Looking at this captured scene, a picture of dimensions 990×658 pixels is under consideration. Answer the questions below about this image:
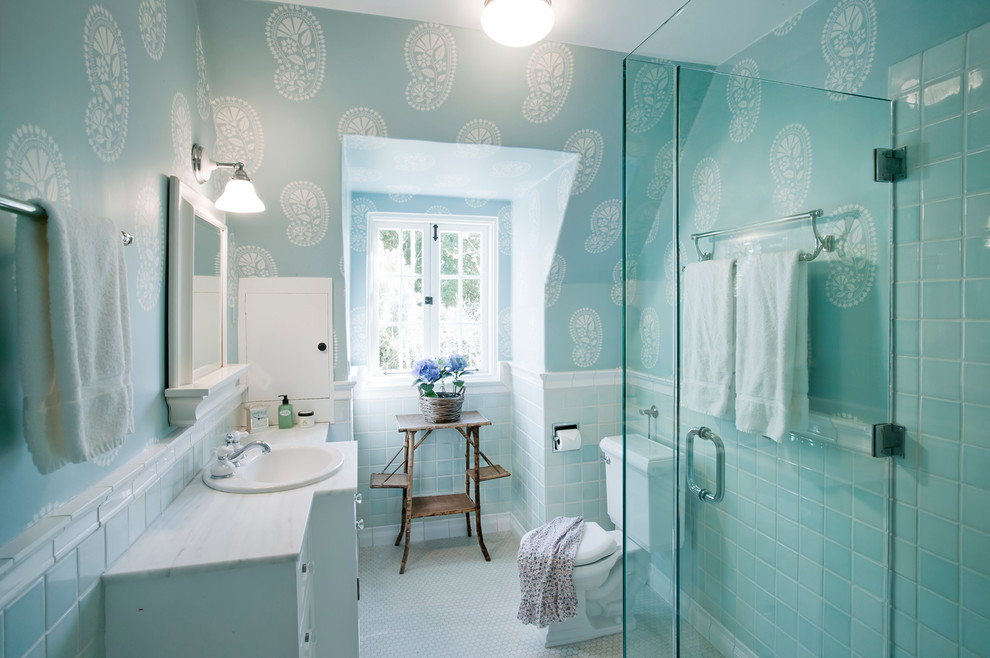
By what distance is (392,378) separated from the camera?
10.0 feet

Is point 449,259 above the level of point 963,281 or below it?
above

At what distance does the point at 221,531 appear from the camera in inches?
49.9

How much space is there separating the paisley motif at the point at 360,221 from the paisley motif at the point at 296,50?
0.96 m

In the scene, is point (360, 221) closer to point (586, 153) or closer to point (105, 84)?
point (586, 153)

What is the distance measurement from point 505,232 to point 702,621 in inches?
94.5

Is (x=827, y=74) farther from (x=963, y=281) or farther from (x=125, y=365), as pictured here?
(x=125, y=365)

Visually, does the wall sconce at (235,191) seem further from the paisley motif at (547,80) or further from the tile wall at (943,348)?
the tile wall at (943,348)

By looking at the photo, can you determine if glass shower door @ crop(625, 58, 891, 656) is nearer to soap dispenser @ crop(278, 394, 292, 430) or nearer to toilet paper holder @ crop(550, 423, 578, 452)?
toilet paper holder @ crop(550, 423, 578, 452)

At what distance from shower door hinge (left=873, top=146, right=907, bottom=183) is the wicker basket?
7.18 feet

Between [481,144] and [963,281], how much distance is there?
1795mm

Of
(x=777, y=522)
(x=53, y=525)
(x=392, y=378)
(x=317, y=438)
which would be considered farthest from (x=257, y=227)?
(x=777, y=522)

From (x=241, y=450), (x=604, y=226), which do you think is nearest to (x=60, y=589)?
(x=241, y=450)

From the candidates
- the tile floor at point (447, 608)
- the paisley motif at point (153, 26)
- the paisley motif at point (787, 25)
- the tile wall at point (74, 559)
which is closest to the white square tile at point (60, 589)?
the tile wall at point (74, 559)

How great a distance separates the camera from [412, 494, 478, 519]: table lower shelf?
9.00 feet
